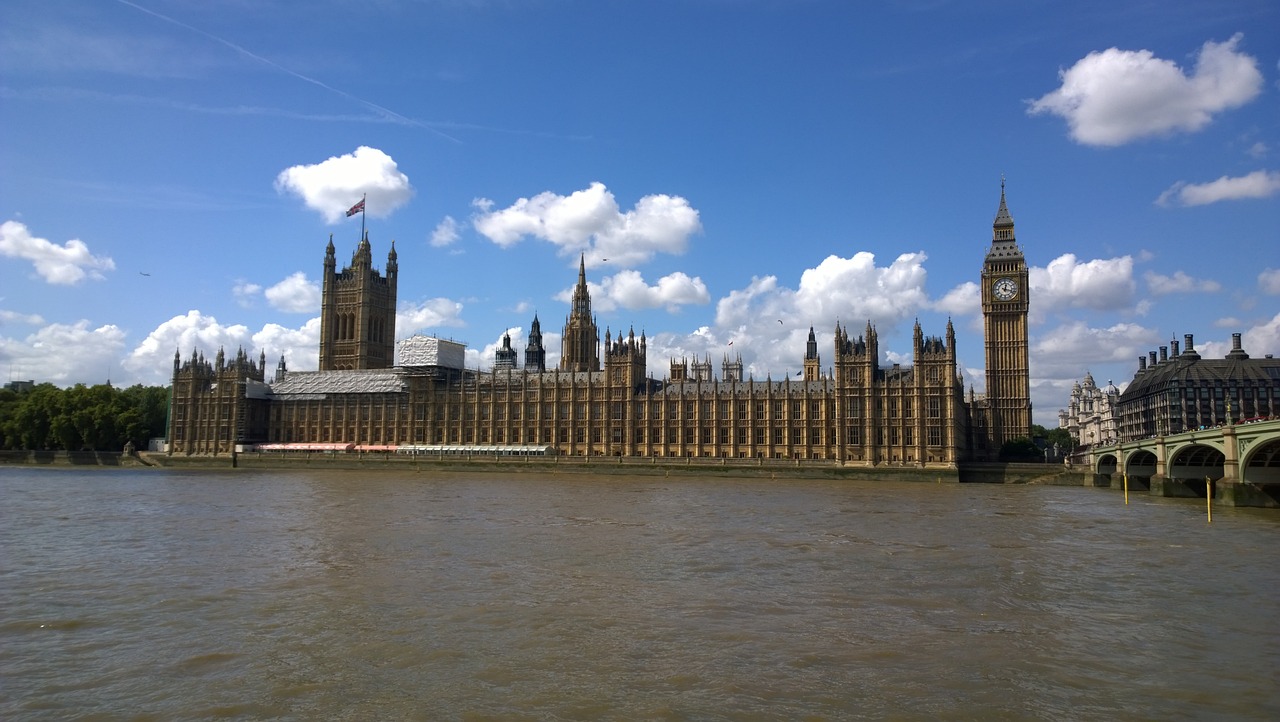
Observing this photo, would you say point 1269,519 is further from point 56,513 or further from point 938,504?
point 56,513

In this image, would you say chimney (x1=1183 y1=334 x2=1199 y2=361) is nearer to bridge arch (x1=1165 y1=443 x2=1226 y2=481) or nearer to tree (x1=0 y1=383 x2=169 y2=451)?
bridge arch (x1=1165 y1=443 x2=1226 y2=481)

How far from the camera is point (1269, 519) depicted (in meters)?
41.2

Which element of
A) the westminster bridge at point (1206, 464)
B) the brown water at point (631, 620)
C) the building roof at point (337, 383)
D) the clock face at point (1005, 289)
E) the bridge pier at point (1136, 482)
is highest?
the clock face at point (1005, 289)

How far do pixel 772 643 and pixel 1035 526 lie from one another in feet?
88.9

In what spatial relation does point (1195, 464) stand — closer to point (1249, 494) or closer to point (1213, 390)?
point (1249, 494)

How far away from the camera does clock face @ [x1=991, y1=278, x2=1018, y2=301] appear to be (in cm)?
A: 10062

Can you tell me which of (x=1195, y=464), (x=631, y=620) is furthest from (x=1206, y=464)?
(x=631, y=620)

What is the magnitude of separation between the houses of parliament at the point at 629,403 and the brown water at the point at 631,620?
5333 centimetres

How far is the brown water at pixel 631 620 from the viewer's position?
43.7 feet

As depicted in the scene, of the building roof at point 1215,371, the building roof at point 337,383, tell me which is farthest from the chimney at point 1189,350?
the building roof at point 337,383

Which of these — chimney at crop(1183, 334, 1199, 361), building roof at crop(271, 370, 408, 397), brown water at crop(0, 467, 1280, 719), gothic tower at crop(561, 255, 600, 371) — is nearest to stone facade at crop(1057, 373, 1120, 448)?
chimney at crop(1183, 334, 1199, 361)

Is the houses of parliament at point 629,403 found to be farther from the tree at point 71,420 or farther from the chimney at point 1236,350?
the chimney at point 1236,350

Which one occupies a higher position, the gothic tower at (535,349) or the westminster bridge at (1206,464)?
the gothic tower at (535,349)

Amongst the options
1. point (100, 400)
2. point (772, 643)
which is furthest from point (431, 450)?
point (772, 643)
